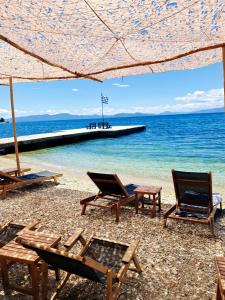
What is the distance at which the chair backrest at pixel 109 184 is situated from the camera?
5118mm

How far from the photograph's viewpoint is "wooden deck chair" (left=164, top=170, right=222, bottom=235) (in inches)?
172

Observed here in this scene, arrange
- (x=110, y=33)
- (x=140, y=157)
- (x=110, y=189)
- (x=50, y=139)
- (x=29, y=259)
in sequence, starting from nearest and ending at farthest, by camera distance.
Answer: (x=29, y=259) → (x=110, y=33) → (x=110, y=189) → (x=140, y=157) → (x=50, y=139)

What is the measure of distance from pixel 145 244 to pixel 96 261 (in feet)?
4.65

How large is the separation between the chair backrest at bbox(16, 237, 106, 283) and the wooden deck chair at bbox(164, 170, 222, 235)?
2300 millimetres

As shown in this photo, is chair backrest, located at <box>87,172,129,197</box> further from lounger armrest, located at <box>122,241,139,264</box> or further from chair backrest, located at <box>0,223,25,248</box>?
lounger armrest, located at <box>122,241,139,264</box>

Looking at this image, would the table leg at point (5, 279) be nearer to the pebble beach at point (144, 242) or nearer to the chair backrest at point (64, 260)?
the pebble beach at point (144, 242)

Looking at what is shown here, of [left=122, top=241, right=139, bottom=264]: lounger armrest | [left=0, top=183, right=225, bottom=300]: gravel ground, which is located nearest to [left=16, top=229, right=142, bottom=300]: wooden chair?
[left=122, top=241, right=139, bottom=264]: lounger armrest

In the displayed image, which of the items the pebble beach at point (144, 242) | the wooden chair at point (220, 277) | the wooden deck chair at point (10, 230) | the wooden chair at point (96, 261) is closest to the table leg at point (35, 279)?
the wooden chair at point (96, 261)

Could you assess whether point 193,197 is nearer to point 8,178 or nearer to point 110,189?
point 110,189

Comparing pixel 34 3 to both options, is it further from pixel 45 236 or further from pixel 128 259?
pixel 128 259

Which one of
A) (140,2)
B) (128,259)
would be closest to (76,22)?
(140,2)

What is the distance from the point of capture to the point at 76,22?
332cm

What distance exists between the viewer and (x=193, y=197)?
15.2 feet

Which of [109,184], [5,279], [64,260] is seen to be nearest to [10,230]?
[5,279]
